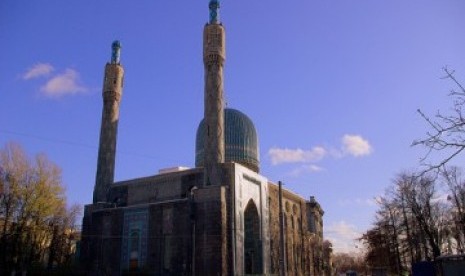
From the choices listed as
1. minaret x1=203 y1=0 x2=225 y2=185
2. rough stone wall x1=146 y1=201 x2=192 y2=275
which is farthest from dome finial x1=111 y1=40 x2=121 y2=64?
rough stone wall x1=146 y1=201 x2=192 y2=275

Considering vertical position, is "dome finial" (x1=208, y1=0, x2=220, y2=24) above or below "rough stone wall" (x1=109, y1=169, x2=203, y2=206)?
above

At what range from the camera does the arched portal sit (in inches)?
1329

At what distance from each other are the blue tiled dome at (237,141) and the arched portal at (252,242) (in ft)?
21.3

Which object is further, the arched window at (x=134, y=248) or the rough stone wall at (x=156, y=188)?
the rough stone wall at (x=156, y=188)

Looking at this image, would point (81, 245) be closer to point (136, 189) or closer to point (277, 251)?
point (136, 189)

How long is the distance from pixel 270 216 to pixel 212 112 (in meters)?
10.8

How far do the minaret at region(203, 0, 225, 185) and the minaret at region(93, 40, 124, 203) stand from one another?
32.8ft

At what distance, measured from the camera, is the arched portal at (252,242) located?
111 feet

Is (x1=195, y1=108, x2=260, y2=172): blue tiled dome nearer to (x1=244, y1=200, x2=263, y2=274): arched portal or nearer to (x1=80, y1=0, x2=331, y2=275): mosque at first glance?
(x1=80, y1=0, x2=331, y2=275): mosque

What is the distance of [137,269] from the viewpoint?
29.6 m

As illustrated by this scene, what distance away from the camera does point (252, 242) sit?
114 ft

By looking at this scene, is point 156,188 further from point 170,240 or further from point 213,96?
point 213,96

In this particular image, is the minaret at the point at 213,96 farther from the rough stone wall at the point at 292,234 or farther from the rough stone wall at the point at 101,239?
the rough stone wall at the point at 101,239

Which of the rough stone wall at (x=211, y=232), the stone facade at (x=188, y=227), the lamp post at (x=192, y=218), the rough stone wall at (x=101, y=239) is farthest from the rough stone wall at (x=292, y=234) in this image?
the rough stone wall at (x=101, y=239)
